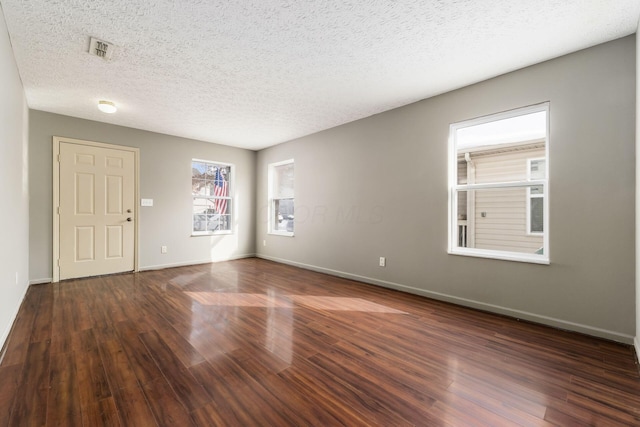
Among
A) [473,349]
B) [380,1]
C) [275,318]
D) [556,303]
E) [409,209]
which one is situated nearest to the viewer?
[380,1]

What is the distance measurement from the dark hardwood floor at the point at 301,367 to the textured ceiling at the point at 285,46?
2.51 m

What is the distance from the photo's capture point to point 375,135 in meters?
4.17

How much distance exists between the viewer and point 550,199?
2668 millimetres

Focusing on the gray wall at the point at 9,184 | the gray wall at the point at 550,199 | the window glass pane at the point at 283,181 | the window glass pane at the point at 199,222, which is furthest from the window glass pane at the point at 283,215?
the gray wall at the point at 9,184

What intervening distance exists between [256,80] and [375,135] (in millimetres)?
1872

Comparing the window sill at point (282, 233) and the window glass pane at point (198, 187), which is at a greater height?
the window glass pane at point (198, 187)

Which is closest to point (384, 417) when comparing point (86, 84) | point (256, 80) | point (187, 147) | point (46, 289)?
point (256, 80)

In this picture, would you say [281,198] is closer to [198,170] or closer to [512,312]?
[198,170]

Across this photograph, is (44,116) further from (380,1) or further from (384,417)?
(384,417)

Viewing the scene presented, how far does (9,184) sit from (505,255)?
15.5 ft

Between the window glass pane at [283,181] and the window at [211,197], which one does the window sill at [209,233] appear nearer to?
the window at [211,197]

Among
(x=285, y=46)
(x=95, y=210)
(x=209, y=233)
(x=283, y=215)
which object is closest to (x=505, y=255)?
(x=285, y=46)

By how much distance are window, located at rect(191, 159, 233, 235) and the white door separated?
1117mm

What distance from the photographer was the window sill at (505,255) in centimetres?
271
